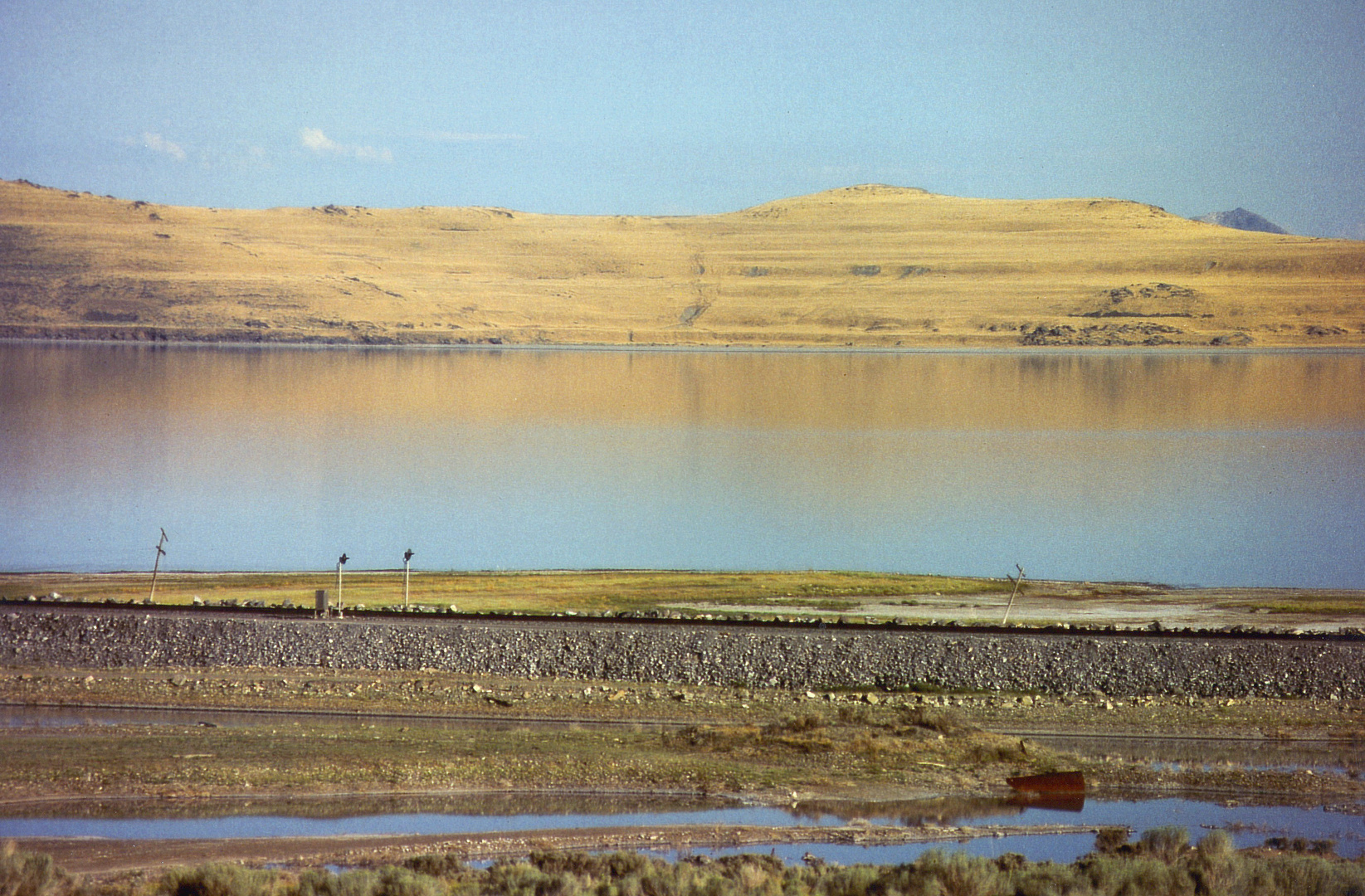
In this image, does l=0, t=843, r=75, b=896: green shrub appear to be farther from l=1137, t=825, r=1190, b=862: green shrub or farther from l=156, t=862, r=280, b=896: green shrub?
l=1137, t=825, r=1190, b=862: green shrub

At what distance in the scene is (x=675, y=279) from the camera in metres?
165

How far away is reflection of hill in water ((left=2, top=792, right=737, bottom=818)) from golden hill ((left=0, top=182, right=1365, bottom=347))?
122704 millimetres

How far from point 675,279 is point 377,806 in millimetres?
153873

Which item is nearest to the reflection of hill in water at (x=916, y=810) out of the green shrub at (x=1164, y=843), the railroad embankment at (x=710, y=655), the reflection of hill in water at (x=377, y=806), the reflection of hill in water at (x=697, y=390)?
the reflection of hill in water at (x=377, y=806)

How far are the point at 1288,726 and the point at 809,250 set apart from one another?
15960cm

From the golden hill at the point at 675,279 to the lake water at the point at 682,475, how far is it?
1438 inches

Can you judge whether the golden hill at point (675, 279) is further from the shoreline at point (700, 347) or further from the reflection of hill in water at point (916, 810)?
the reflection of hill in water at point (916, 810)

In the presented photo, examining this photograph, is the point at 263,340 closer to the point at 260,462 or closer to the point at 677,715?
the point at 260,462

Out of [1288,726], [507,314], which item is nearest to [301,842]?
[1288,726]

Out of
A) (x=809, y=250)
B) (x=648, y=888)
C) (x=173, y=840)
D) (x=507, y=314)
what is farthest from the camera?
(x=809, y=250)

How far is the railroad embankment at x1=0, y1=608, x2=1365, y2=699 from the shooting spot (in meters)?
18.2

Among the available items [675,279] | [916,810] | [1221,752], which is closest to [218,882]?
[916,810]

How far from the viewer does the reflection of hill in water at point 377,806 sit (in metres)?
12.9

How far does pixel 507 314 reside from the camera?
484 ft
